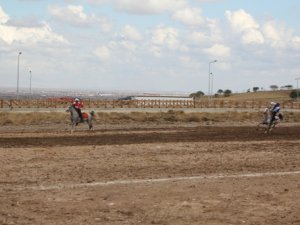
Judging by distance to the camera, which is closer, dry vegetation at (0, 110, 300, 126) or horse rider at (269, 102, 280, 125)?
horse rider at (269, 102, 280, 125)

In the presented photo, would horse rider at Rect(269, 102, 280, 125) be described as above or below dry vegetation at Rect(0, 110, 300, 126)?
above

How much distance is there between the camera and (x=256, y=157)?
1819cm

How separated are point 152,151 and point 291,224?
35.2 feet

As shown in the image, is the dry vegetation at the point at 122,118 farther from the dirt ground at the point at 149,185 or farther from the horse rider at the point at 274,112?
the dirt ground at the point at 149,185

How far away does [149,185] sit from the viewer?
1259 cm

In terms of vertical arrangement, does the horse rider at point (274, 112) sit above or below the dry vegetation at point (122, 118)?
above

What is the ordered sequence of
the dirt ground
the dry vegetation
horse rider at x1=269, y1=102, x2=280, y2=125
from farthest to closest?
the dry vegetation < horse rider at x1=269, y1=102, x2=280, y2=125 < the dirt ground

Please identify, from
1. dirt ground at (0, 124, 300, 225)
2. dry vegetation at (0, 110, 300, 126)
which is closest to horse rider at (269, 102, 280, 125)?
dirt ground at (0, 124, 300, 225)

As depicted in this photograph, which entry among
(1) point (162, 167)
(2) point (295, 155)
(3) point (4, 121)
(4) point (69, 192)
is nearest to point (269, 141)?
(2) point (295, 155)

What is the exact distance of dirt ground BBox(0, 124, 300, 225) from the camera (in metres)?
9.77

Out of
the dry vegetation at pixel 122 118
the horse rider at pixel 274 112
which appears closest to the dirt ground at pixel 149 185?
the horse rider at pixel 274 112

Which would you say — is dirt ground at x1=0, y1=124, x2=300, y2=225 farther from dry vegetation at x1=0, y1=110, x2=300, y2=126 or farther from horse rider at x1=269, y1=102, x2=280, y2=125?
dry vegetation at x1=0, y1=110, x2=300, y2=126

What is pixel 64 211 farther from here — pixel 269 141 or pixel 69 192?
pixel 269 141

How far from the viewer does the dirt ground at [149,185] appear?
32.0 ft
